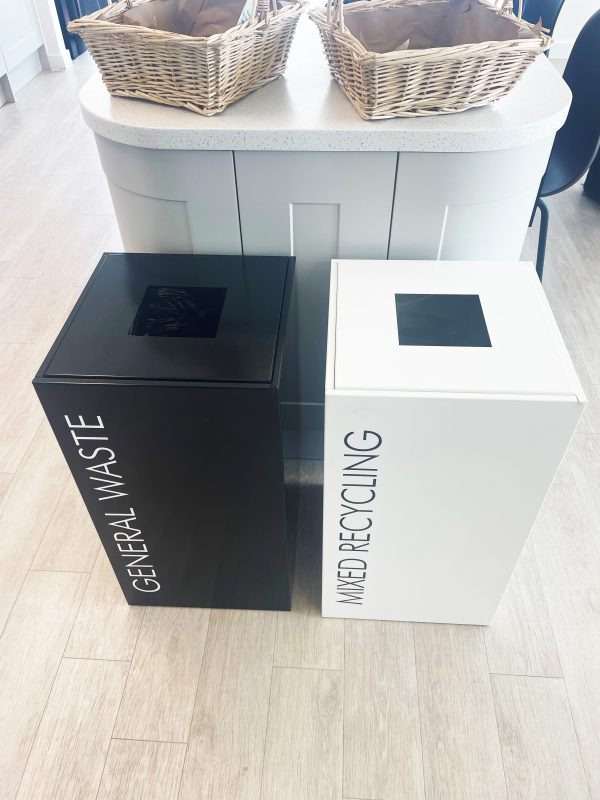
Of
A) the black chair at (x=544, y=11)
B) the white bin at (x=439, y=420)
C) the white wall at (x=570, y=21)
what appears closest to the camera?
the white bin at (x=439, y=420)

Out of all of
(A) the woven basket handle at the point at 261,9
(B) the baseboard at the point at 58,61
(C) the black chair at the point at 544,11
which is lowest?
(B) the baseboard at the point at 58,61

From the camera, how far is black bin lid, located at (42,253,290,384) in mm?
1058

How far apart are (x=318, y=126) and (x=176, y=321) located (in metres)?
0.46

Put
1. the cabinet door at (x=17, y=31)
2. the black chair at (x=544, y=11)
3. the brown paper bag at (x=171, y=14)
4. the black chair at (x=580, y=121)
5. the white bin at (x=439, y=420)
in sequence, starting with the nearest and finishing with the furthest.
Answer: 1. the white bin at (x=439, y=420)
2. the brown paper bag at (x=171, y=14)
3. the black chair at (x=580, y=121)
4. the black chair at (x=544, y=11)
5. the cabinet door at (x=17, y=31)

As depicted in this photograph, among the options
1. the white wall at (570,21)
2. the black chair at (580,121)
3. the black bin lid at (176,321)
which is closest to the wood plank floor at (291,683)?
the black bin lid at (176,321)

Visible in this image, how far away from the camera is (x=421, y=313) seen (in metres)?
1.13

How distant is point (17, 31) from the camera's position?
12.0 feet

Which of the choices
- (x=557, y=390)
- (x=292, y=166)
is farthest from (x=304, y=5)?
(x=557, y=390)

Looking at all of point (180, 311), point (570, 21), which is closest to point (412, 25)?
point (180, 311)

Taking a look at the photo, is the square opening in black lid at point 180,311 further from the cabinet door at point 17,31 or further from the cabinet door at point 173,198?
the cabinet door at point 17,31

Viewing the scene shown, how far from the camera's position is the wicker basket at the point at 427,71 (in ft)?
3.48

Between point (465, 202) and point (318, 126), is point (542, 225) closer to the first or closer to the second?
point (465, 202)

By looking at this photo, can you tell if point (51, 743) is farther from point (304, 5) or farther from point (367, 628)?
point (304, 5)

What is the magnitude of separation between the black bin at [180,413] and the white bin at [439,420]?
124mm
